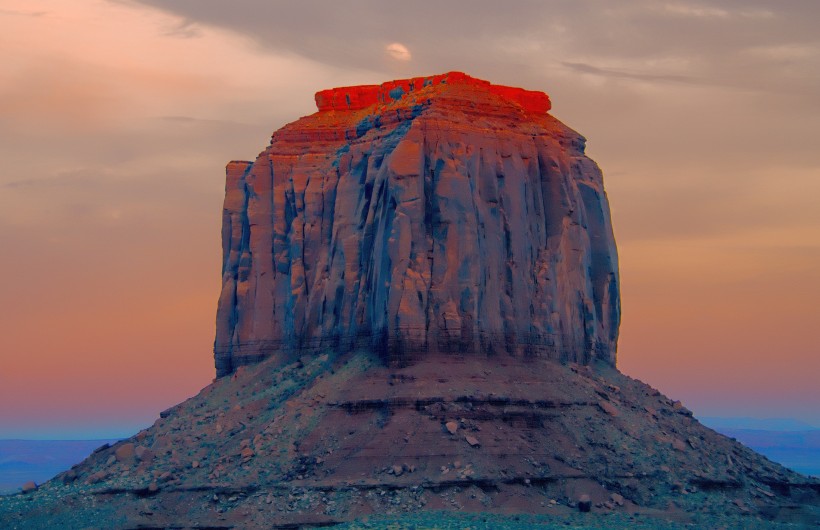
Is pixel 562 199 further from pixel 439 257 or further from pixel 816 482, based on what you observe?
pixel 816 482

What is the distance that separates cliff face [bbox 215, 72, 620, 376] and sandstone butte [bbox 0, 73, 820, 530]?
135 millimetres

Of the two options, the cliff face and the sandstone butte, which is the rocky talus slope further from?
the cliff face

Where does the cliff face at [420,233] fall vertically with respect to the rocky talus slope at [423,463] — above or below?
above

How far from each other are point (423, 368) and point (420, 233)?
23.3 feet

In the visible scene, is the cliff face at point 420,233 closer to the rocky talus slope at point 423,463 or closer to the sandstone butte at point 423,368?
the sandstone butte at point 423,368

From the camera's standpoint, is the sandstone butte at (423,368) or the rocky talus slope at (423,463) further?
the sandstone butte at (423,368)

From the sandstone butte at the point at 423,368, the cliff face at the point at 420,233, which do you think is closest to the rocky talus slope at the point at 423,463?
the sandstone butte at the point at 423,368

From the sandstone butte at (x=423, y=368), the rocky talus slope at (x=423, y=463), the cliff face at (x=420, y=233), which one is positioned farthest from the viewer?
the cliff face at (x=420, y=233)

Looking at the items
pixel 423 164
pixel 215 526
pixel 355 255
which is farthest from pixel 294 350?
pixel 215 526

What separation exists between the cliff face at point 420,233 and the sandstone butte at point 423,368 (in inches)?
5.3

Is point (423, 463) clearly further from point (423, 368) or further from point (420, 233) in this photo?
point (420, 233)

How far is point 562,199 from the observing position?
89.4 meters

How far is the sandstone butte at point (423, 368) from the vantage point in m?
73.8

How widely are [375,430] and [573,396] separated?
11506 millimetres
